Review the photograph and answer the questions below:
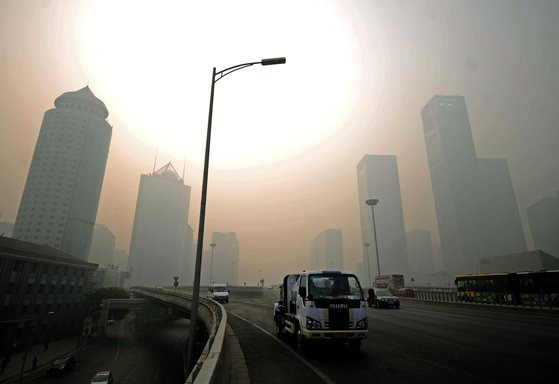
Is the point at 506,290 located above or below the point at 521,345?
above

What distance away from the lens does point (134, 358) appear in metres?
50.9

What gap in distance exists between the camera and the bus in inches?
958

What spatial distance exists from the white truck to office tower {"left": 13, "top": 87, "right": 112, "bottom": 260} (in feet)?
603

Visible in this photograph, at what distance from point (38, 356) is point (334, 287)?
60.7 metres

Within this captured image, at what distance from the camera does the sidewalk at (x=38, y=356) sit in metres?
37.8

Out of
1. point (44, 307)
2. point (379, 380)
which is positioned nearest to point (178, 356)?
point (44, 307)

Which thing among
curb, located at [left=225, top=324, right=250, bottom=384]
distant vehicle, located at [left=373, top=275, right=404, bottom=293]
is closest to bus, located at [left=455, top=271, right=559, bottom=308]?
distant vehicle, located at [left=373, top=275, right=404, bottom=293]

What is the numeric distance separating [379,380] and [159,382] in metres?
39.5

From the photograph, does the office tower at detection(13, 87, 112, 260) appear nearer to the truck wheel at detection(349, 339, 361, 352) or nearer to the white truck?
the white truck

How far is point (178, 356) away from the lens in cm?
5009

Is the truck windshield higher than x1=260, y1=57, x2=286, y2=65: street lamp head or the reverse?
the reverse

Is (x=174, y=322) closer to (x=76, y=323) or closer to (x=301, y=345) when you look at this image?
(x=76, y=323)

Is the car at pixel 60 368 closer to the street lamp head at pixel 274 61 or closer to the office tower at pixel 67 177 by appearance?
the street lamp head at pixel 274 61

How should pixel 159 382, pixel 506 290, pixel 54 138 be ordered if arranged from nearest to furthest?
pixel 506 290 < pixel 159 382 < pixel 54 138
